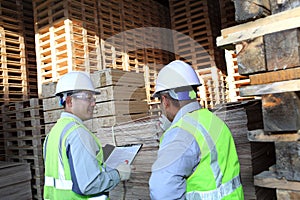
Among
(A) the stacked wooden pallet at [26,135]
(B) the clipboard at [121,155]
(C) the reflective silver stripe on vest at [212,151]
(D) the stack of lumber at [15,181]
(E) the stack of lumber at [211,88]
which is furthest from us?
(E) the stack of lumber at [211,88]

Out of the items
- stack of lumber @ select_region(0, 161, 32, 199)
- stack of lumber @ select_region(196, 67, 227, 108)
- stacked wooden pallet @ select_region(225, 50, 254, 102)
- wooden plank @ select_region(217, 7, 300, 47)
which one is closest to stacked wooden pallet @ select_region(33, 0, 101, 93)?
stack of lumber @ select_region(0, 161, 32, 199)

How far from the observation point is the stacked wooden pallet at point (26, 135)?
20.0ft

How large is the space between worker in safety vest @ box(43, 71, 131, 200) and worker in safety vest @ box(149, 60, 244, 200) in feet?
2.36

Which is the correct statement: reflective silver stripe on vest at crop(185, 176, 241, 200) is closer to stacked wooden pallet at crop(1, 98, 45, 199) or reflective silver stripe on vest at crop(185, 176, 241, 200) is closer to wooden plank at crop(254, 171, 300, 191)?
wooden plank at crop(254, 171, 300, 191)

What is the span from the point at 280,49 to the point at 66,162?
171 centimetres

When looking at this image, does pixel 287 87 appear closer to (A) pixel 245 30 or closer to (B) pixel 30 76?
(A) pixel 245 30

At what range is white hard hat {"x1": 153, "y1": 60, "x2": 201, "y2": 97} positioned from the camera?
6.53ft

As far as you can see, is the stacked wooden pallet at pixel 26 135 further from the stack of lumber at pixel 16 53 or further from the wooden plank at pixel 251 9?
the wooden plank at pixel 251 9

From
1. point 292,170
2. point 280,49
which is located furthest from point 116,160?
point 280,49

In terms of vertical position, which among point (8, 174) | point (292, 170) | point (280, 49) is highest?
point (280, 49)

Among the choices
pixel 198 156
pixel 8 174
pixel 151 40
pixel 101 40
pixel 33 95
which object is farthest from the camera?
pixel 151 40

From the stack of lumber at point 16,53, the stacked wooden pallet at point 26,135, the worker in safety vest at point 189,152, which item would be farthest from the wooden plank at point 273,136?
the stack of lumber at point 16,53

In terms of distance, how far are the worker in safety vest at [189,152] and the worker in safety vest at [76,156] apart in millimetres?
719

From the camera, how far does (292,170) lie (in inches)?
75.8
